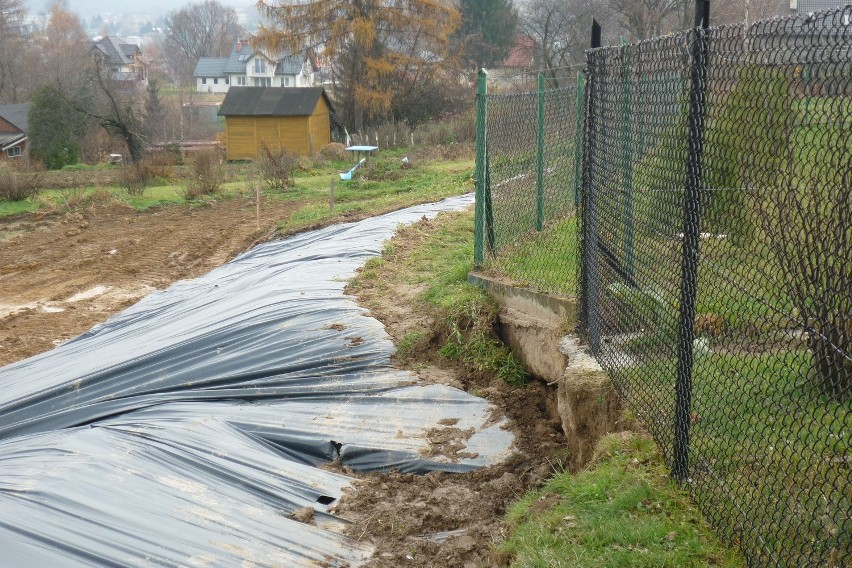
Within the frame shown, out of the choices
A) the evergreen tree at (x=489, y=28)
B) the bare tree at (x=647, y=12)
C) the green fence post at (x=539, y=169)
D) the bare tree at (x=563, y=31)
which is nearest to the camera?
the green fence post at (x=539, y=169)

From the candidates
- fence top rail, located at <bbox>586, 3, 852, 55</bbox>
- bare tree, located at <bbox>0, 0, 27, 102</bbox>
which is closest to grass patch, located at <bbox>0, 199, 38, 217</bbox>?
fence top rail, located at <bbox>586, 3, 852, 55</bbox>

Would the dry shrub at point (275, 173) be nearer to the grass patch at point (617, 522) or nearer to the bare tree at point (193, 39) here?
the grass patch at point (617, 522)

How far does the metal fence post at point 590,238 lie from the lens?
551 centimetres

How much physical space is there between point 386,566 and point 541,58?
39.9m

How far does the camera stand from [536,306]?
22.4 ft

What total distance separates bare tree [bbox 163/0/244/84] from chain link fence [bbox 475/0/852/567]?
93496mm

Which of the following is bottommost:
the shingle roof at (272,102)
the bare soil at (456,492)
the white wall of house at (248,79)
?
the bare soil at (456,492)

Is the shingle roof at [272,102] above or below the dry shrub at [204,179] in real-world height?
above

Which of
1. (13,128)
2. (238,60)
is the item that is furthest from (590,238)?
(238,60)

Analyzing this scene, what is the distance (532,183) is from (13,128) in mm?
45060

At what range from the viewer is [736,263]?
3811 mm

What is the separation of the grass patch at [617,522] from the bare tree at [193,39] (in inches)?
3717

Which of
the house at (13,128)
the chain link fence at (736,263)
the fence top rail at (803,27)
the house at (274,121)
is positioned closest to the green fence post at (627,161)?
the chain link fence at (736,263)

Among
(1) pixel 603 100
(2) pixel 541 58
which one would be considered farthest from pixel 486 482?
(2) pixel 541 58
